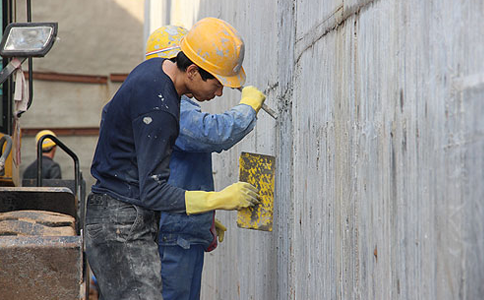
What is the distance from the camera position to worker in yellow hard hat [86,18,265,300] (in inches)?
121

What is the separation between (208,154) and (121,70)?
11.1 meters

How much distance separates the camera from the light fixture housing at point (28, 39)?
3480mm

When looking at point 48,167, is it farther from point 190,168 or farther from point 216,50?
point 216,50

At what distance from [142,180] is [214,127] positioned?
0.64 meters

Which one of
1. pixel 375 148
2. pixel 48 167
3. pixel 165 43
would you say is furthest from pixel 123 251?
pixel 48 167

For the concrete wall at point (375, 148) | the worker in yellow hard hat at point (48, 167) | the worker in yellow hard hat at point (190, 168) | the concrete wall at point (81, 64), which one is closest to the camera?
the concrete wall at point (375, 148)

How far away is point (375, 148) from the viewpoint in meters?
2.18

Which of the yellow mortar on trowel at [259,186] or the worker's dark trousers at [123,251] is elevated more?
the yellow mortar on trowel at [259,186]

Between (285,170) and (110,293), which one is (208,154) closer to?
(285,170)

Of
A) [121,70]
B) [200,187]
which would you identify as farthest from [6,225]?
[121,70]

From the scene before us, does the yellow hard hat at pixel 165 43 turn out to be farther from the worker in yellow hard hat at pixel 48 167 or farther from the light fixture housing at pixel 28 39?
the worker in yellow hard hat at pixel 48 167

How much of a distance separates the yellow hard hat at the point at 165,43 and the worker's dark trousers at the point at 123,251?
3.51 feet

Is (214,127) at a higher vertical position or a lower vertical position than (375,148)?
higher

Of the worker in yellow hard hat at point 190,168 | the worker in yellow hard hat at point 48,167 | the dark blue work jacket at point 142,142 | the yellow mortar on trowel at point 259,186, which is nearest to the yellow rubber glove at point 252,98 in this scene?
the worker in yellow hard hat at point 190,168
